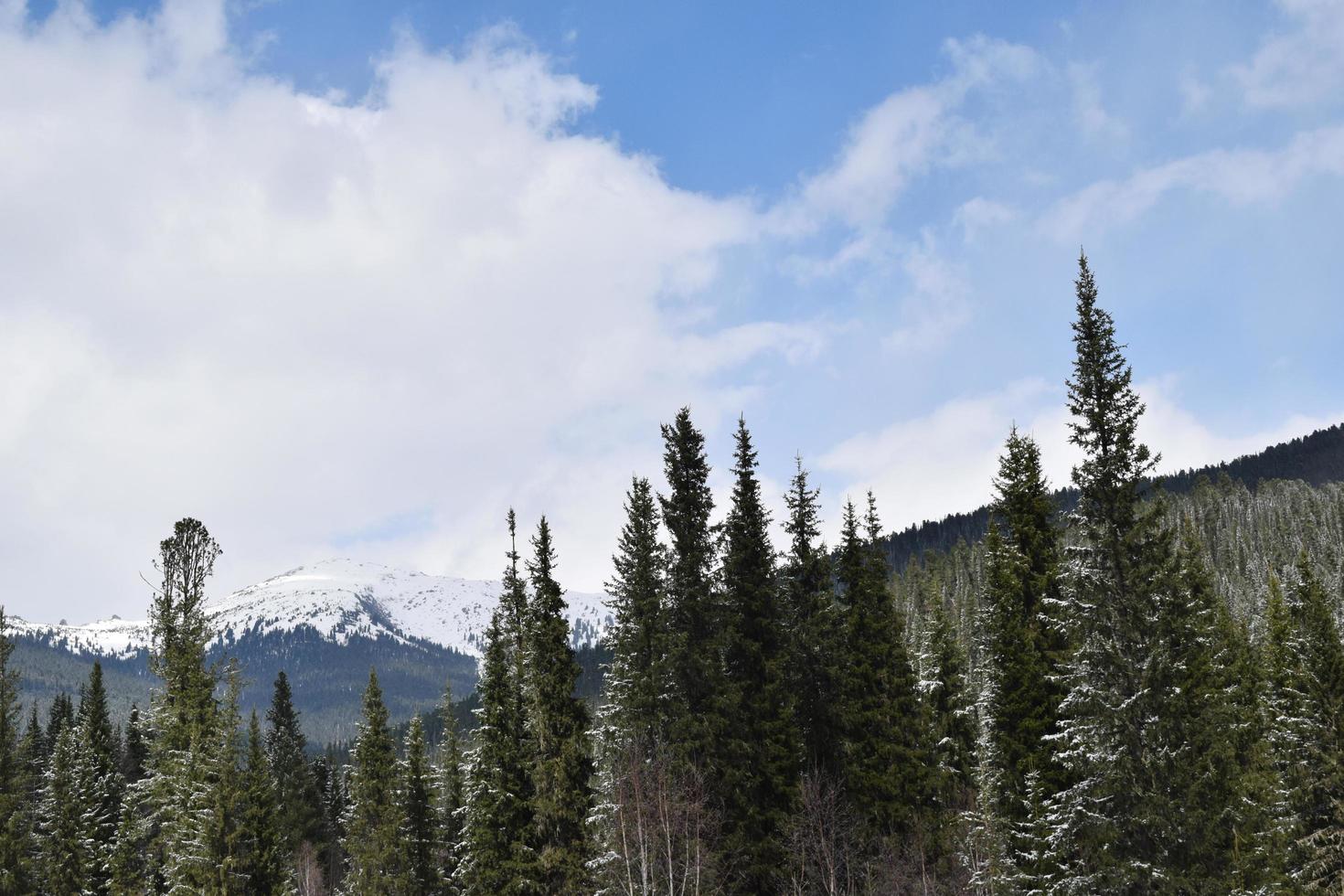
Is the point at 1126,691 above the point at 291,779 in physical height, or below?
above

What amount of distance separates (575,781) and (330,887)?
4859 cm

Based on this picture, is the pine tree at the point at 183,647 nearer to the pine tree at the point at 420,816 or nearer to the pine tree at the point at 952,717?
the pine tree at the point at 420,816

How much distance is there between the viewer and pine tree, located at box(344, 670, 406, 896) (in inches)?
2012

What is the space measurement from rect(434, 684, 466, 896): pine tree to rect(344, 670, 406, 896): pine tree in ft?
14.0

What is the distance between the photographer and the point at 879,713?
3803cm

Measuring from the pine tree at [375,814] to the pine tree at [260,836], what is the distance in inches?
226

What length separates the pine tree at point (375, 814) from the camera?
168 feet

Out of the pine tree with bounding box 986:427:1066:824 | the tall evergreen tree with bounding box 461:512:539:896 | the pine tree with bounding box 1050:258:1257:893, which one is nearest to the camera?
the pine tree with bounding box 1050:258:1257:893

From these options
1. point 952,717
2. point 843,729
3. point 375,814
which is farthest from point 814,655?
point 375,814

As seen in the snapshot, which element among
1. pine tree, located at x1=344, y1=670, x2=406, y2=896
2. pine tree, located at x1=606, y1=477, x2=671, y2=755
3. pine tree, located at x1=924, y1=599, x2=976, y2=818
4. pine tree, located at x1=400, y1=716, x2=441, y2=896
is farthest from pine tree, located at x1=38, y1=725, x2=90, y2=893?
pine tree, located at x1=924, y1=599, x2=976, y2=818

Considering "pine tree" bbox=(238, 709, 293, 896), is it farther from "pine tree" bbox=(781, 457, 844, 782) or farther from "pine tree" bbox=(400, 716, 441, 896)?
"pine tree" bbox=(781, 457, 844, 782)

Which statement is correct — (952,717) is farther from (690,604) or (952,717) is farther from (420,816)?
(420,816)

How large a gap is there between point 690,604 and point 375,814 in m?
29.9

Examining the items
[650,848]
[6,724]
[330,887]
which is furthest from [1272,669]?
[330,887]
